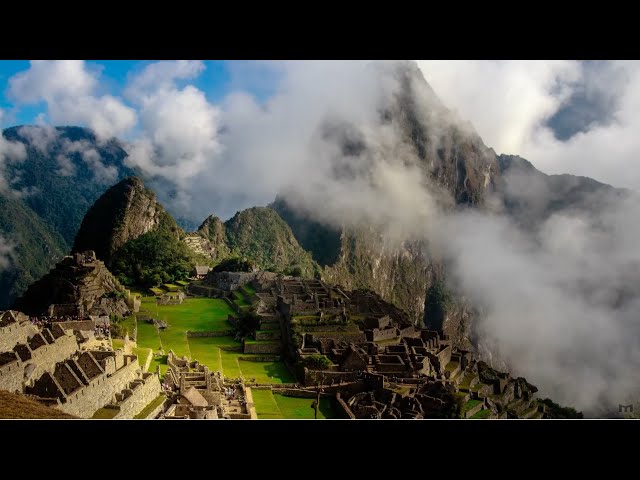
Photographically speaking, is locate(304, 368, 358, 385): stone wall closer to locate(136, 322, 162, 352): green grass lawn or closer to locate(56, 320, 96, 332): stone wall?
locate(136, 322, 162, 352): green grass lawn

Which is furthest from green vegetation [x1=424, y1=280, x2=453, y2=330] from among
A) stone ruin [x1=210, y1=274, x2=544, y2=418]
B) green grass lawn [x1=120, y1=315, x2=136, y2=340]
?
green grass lawn [x1=120, y1=315, x2=136, y2=340]

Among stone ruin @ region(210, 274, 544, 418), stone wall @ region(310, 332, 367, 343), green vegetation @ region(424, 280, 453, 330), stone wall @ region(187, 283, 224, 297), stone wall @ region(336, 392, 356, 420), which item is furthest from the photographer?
green vegetation @ region(424, 280, 453, 330)

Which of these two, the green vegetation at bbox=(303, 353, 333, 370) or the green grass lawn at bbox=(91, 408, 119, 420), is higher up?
the green vegetation at bbox=(303, 353, 333, 370)

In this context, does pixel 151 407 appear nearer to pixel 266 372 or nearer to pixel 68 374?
pixel 68 374

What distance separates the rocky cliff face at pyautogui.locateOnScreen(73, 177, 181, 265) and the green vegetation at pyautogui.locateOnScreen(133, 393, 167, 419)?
26677mm

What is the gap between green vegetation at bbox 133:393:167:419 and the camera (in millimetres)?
10690

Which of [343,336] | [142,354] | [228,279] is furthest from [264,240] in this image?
[142,354]

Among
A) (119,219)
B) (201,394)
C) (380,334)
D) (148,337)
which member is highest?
(119,219)

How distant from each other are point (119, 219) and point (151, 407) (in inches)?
1188

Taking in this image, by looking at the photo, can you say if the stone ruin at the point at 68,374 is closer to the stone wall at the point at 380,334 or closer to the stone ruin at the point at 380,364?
the stone ruin at the point at 380,364

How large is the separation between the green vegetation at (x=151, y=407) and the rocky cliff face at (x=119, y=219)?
1050 inches

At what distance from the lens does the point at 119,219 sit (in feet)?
129

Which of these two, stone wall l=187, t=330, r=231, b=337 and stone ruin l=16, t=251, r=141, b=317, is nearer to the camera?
stone wall l=187, t=330, r=231, b=337

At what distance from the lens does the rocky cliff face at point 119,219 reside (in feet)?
126
